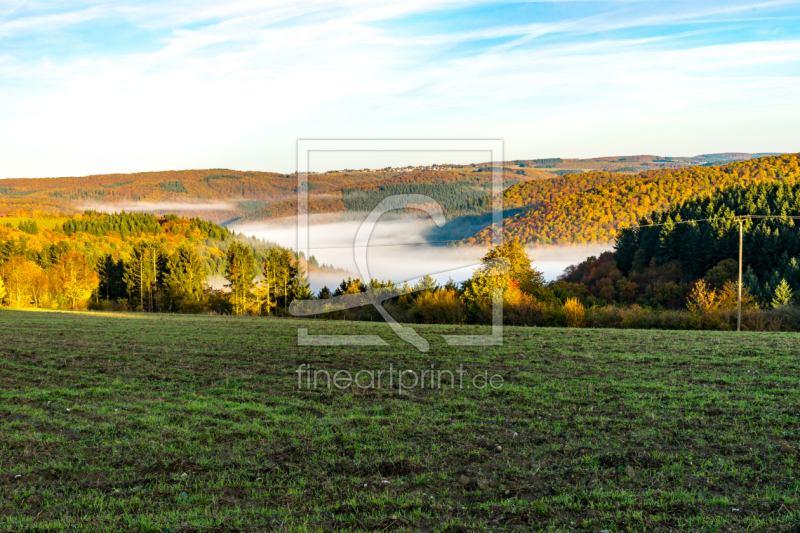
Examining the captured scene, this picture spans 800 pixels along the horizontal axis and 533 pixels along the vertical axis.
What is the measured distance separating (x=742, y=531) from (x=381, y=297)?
1078 centimetres

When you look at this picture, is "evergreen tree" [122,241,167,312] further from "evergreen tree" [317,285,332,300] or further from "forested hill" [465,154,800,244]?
"forested hill" [465,154,800,244]

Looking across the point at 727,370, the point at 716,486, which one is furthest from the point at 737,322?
the point at 716,486

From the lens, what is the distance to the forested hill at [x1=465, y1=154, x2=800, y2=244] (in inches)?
3706

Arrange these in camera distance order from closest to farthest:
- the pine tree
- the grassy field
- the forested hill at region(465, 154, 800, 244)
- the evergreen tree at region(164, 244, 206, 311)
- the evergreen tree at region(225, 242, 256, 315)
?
the grassy field, the evergreen tree at region(225, 242, 256, 315), the evergreen tree at region(164, 244, 206, 311), the pine tree, the forested hill at region(465, 154, 800, 244)

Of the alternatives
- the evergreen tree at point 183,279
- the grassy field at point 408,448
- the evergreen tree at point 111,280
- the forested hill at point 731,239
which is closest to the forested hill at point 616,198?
the forested hill at point 731,239

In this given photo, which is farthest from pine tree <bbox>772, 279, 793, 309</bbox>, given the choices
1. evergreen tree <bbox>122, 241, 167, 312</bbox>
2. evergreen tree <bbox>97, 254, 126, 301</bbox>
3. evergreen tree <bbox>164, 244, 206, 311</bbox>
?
evergreen tree <bbox>97, 254, 126, 301</bbox>

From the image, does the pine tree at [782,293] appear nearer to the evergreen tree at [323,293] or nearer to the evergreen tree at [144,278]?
the evergreen tree at [323,293]

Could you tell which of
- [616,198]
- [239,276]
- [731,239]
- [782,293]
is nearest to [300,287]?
[239,276]

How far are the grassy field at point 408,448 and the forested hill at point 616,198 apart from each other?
5693 centimetres

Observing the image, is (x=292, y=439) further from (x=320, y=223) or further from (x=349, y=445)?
(x=320, y=223)

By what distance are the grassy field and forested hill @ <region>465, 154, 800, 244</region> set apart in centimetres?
5693

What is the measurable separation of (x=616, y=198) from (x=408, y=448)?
5892 inches

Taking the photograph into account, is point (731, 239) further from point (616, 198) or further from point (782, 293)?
point (616, 198)

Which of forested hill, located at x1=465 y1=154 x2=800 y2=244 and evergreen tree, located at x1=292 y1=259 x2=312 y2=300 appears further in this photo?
forested hill, located at x1=465 y1=154 x2=800 y2=244
